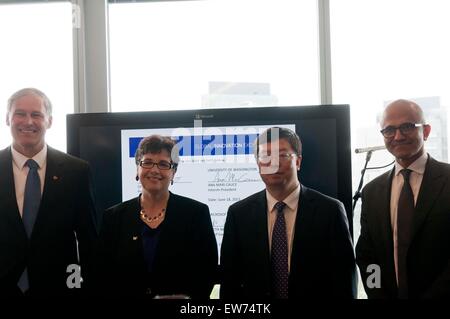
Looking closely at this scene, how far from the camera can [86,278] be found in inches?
62.0

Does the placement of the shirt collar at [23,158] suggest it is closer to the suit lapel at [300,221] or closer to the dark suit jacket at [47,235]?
the dark suit jacket at [47,235]

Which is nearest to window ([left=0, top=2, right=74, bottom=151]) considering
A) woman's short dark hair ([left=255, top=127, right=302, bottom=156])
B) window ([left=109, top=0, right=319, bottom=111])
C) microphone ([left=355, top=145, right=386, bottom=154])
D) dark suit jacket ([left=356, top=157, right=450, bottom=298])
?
window ([left=109, top=0, right=319, bottom=111])

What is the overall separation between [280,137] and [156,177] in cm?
47

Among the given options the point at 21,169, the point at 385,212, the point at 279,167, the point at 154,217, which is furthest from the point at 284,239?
the point at 21,169

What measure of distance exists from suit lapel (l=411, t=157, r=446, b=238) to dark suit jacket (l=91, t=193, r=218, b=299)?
2.28 ft

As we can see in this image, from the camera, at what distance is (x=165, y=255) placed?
154cm

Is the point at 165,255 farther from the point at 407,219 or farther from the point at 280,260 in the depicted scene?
the point at 407,219

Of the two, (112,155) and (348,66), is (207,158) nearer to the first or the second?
(112,155)

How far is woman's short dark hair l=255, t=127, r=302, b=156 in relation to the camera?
1.57 metres

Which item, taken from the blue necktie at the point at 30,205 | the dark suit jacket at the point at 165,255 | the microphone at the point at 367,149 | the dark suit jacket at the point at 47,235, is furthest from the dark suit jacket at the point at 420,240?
the blue necktie at the point at 30,205

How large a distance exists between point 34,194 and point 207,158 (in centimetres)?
62
